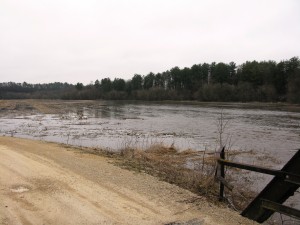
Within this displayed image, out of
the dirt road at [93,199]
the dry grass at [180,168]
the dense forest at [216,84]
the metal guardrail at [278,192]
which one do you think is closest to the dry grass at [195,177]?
the dry grass at [180,168]

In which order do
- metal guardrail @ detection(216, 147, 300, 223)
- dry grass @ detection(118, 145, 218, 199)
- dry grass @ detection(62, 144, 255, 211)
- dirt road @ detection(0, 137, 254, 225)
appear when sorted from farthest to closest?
dry grass @ detection(118, 145, 218, 199)
dry grass @ detection(62, 144, 255, 211)
dirt road @ detection(0, 137, 254, 225)
metal guardrail @ detection(216, 147, 300, 223)

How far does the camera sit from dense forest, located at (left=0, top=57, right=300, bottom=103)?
290 ft

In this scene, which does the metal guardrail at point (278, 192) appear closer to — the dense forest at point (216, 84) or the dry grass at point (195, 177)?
the dry grass at point (195, 177)

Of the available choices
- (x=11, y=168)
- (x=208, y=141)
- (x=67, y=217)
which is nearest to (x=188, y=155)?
(x=208, y=141)

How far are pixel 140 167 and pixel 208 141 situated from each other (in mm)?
12443

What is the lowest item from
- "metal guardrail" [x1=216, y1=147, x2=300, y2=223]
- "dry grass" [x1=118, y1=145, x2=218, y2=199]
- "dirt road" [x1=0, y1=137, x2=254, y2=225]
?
"dry grass" [x1=118, y1=145, x2=218, y2=199]

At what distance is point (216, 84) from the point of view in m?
103

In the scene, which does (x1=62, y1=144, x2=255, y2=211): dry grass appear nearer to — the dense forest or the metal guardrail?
the metal guardrail

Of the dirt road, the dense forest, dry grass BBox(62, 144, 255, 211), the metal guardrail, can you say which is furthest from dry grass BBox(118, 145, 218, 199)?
the dense forest

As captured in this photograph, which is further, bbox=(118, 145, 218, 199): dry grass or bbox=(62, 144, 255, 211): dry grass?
bbox=(118, 145, 218, 199): dry grass

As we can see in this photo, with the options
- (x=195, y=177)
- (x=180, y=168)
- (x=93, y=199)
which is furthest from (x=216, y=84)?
(x=93, y=199)

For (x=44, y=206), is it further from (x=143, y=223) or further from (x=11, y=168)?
(x=11, y=168)

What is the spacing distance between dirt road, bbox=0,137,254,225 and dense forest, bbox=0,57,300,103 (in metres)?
73.0

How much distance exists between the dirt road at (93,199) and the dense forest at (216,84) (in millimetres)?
72977
